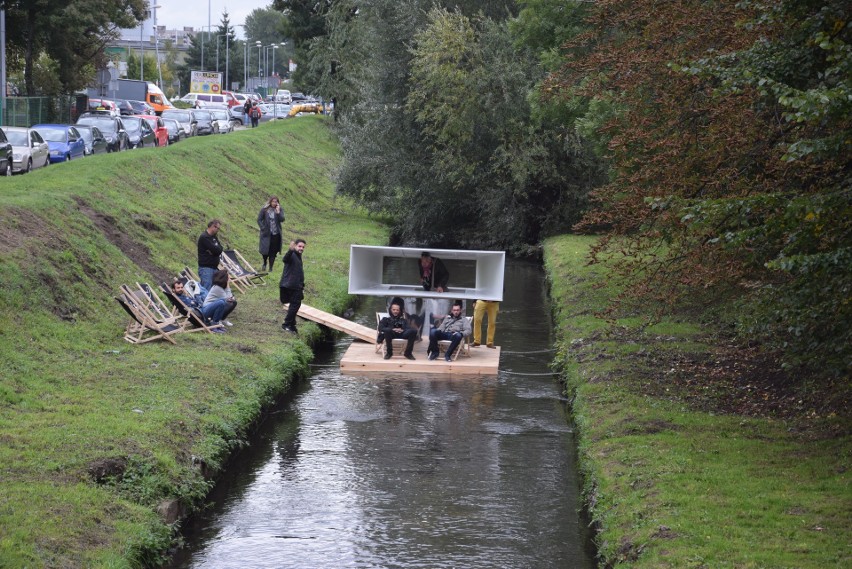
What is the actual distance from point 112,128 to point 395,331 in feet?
88.5

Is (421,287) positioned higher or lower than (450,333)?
higher

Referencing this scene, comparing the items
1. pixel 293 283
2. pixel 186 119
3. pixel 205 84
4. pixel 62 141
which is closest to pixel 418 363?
pixel 293 283

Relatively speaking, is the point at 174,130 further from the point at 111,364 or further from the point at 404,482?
the point at 404,482

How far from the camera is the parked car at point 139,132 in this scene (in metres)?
45.6

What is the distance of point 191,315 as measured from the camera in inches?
757

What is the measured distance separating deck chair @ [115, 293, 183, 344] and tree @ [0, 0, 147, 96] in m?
31.5

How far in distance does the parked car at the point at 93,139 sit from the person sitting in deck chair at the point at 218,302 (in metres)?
21.0

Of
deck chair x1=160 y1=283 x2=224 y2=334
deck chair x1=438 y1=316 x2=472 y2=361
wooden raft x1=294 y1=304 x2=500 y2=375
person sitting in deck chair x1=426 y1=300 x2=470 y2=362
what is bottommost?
wooden raft x1=294 y1=304 x2=500 y2=375

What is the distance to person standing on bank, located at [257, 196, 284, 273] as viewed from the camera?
26.0 metres

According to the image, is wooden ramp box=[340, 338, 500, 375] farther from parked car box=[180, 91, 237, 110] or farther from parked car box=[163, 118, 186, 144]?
parked car box=[180, 91, 237, 110]

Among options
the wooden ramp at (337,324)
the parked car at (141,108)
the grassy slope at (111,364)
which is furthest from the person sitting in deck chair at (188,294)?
the parked car at (141,108)

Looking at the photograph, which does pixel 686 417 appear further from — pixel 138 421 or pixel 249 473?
pixel 138 421

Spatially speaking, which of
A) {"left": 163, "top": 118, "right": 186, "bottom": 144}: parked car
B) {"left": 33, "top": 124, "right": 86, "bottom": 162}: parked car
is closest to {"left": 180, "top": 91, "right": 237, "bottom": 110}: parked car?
{"left": 163, "top": 118, "right": 186, "bottom": 144}: parked car

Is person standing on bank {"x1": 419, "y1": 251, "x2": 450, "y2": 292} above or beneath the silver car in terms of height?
beneath
